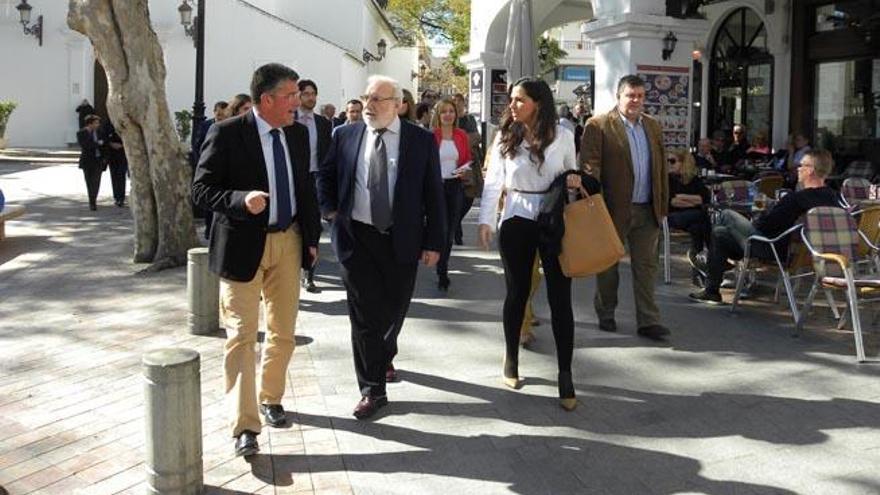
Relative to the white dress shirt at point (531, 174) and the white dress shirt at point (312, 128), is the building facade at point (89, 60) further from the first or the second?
the white dress shirt at point (531, 174)

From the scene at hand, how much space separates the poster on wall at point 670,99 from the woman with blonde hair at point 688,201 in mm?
2285

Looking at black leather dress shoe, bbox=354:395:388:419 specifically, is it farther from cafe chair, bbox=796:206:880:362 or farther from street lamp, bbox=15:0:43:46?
street lamp, bbox=15:0:43:46

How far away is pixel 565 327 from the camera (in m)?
5.01

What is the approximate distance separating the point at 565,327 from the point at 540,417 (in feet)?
1.74

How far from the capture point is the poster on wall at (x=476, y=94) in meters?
19.6

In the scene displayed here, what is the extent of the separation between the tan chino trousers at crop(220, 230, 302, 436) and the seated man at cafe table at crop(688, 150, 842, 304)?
404 cm

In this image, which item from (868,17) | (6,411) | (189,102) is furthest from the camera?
(189,102)

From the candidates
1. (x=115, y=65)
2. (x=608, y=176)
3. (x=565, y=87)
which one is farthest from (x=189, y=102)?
(x=565, y=87)

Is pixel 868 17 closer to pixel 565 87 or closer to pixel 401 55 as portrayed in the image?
pixel 401 55

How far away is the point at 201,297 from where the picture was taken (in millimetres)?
6789

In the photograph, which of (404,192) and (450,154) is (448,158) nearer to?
(450,154)

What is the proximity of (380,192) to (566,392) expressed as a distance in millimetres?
1577

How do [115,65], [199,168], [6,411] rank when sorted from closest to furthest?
1. [199,168]
2. [6,411]
3. [115,65]

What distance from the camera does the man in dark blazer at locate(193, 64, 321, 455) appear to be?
4.28 meters
